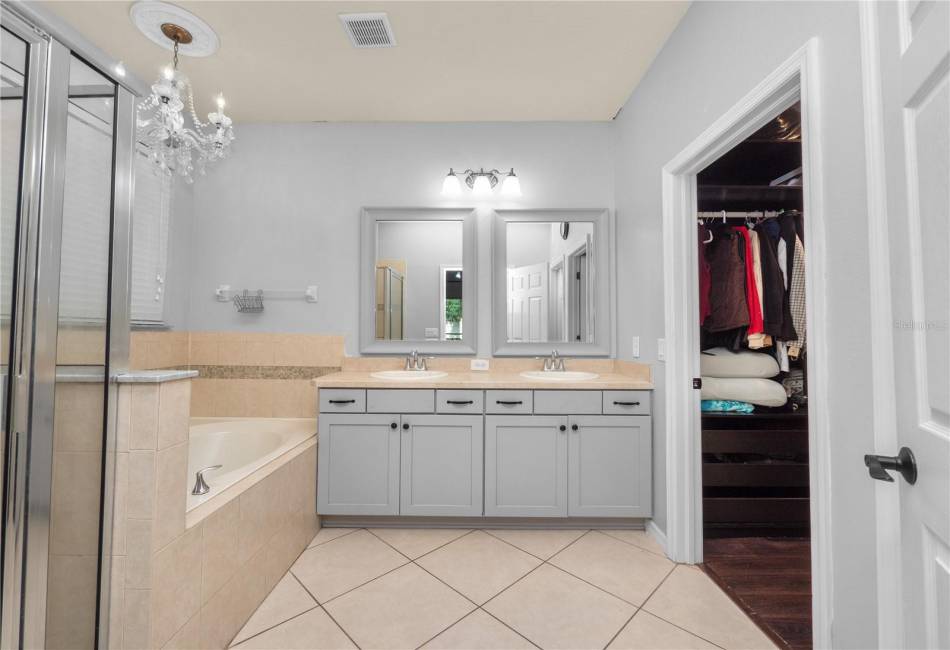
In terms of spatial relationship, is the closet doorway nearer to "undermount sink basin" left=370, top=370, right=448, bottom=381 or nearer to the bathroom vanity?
the bathroom vanity

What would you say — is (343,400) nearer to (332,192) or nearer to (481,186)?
(332,192)

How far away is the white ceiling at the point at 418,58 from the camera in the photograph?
6.26ft

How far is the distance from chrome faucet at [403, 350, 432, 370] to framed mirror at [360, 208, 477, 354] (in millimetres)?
66

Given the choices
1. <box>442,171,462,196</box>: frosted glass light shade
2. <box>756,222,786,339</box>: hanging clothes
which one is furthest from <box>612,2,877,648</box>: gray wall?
<box>442,171,462,196</box>: frosted glass light shade


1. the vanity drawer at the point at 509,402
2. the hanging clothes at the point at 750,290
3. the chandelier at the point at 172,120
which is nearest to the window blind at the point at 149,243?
the chandelier at the point at 172,120

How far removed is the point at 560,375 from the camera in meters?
2.52

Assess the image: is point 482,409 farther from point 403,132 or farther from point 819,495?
point 403,132

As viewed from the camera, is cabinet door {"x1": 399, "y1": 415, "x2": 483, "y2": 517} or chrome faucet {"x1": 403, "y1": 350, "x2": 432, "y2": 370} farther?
chrome faucet {"x1": 403, "y1": 350, "x2": 432, "y2": 370}

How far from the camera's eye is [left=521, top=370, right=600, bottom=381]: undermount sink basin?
2426 mm

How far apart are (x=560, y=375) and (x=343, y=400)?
1246mm

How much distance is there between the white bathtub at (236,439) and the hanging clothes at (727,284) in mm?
2358

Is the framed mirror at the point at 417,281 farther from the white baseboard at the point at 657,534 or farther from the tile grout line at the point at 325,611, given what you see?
the white baseboard at the point at 657,534

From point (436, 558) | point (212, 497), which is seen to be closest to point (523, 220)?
point (436, 558)

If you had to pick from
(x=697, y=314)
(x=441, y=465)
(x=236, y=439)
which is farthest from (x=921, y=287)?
(x=236, y=439)
